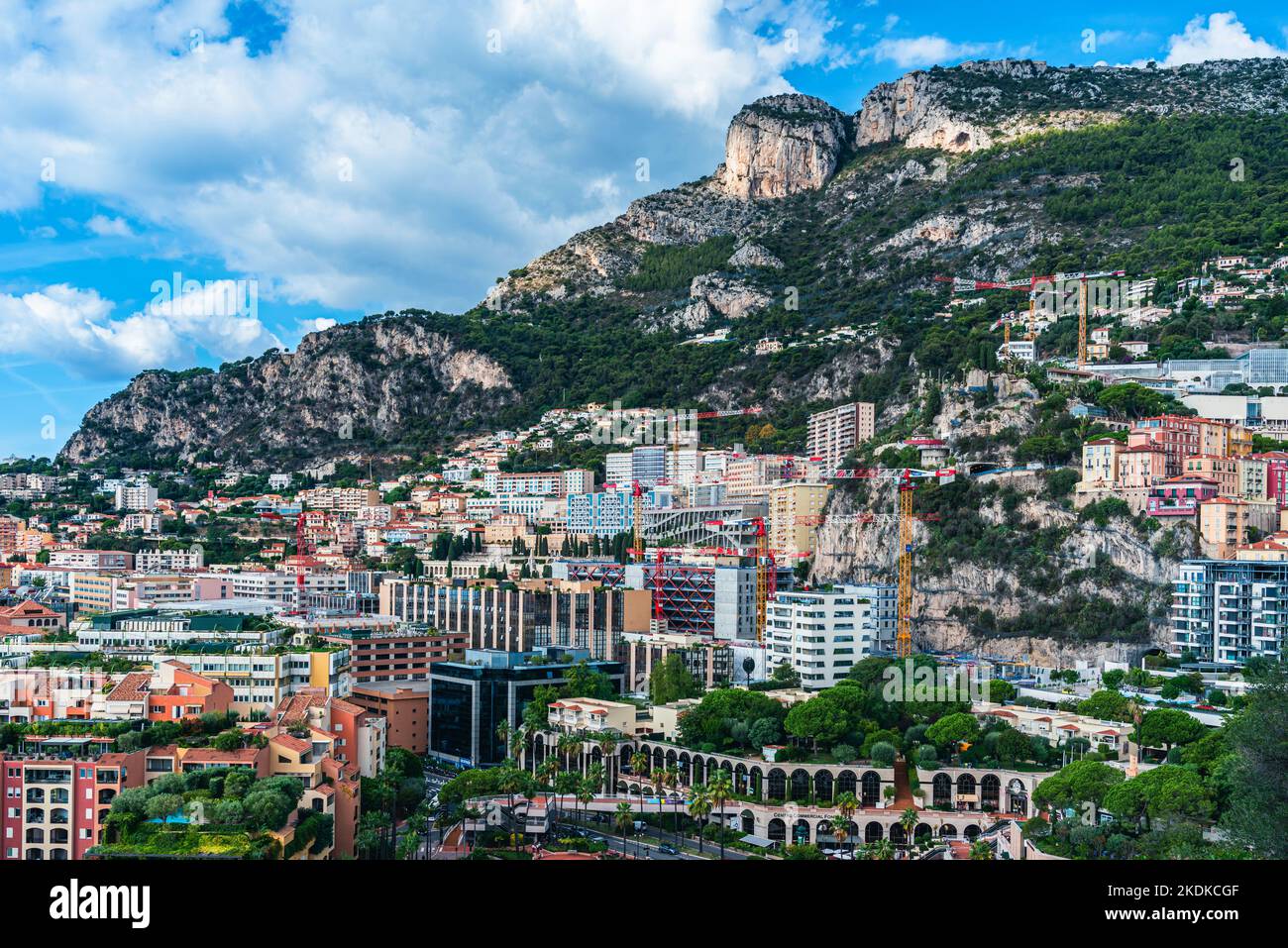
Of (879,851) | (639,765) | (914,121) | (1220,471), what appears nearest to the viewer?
(879,851)

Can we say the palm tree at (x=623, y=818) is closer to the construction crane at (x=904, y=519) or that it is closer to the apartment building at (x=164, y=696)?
the apartment building at (x=164, y=696)

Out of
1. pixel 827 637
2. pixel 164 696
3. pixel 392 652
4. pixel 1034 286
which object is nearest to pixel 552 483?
pixel 1034 286

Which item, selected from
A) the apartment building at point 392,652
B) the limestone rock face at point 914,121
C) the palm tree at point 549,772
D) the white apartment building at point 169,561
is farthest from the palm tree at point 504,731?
the limestone rock face at point 914,121

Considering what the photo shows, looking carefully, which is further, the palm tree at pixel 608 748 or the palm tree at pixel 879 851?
the palm tree at pixel 608 748

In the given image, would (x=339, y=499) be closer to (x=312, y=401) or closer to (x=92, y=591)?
(x=312, y=401)

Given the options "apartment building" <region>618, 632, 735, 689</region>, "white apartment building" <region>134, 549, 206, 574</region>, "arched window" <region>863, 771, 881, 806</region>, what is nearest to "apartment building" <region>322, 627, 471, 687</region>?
"apartment building" <region>618, 632, 735, 689</region>

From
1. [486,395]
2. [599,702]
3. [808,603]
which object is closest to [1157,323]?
[808,603]
